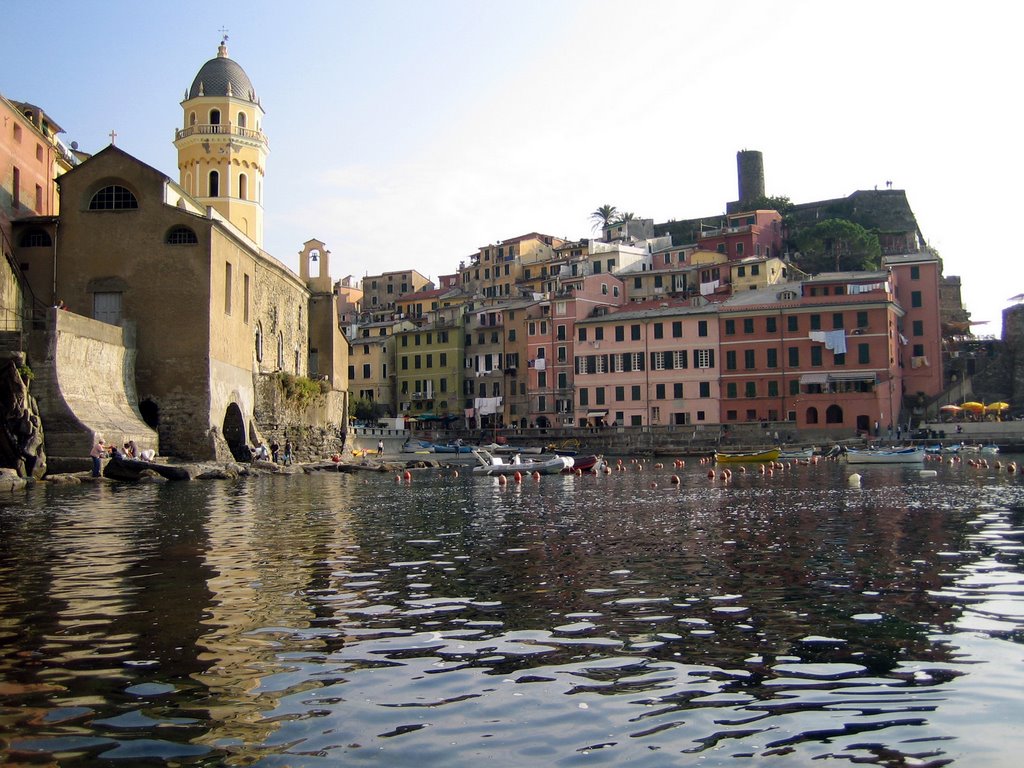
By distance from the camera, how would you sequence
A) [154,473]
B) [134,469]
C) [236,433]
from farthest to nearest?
[236,433], [154,473], [134,469]

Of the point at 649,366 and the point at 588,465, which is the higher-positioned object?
the point at 649,366

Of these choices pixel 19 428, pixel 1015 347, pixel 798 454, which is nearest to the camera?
pixel 19 428

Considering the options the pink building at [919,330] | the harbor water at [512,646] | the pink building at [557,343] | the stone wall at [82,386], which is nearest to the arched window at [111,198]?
the stone wall at [82,386]

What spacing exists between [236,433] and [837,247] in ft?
218

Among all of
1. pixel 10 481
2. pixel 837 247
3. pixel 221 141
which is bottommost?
pixel 10 481

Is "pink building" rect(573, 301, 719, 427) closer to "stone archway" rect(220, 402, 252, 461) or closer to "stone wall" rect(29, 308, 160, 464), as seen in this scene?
"stone archway" rect(220, 402, 252, 461)

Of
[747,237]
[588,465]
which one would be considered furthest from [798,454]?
[747,237]

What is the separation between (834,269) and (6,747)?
310 feet

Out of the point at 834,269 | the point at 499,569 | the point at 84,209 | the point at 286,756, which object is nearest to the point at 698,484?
the point at 499,569

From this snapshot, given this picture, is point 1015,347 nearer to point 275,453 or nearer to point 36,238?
point 275,453

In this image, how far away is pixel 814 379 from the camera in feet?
225

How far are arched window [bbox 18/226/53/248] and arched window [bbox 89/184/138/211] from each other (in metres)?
2.38

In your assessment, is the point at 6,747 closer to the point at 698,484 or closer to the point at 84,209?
the point at 698,484

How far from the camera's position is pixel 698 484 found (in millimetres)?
36969
